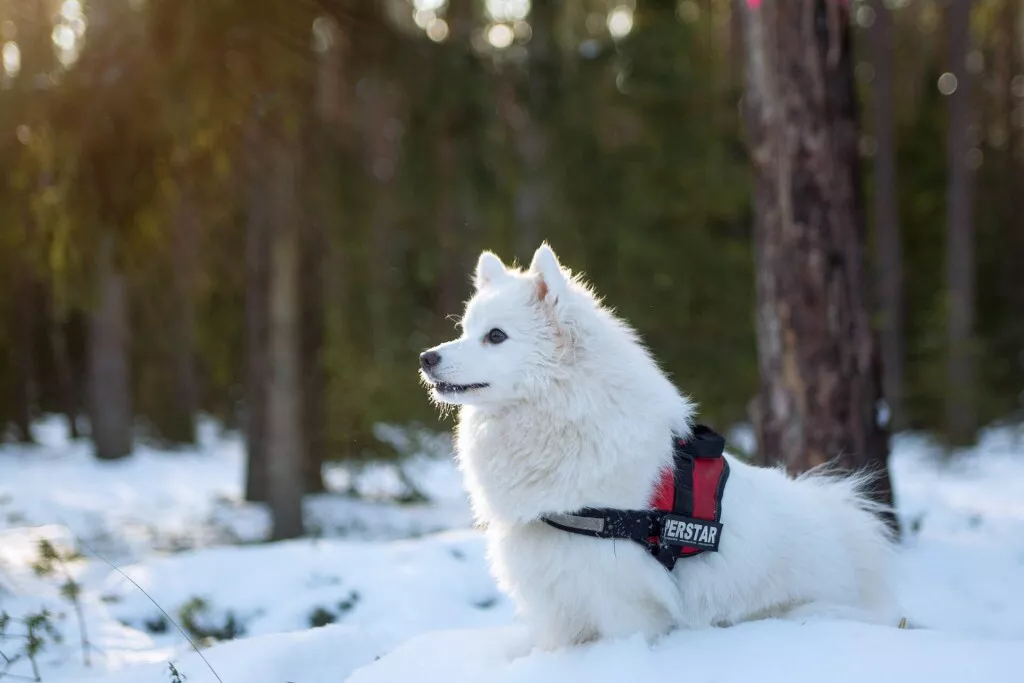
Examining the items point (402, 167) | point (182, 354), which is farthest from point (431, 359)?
point (182, 354)

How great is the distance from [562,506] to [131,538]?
8.48 meters

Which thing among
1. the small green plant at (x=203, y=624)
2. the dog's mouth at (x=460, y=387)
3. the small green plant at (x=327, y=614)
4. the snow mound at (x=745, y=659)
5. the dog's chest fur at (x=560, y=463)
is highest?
the dog's mouth at (x=460, y=387)

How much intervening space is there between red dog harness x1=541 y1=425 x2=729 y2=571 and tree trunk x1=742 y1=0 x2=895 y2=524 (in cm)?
251

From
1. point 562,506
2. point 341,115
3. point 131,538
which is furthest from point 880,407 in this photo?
point 131,538

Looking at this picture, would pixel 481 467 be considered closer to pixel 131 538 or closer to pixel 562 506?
pixel 562 506

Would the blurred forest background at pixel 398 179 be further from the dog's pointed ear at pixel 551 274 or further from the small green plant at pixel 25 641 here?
the dog's pointed ear at pixel 551 274

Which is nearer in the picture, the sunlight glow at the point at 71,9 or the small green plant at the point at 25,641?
the small green plant at the point at 25,641

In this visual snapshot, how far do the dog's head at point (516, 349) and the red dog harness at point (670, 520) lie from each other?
1.80 ft

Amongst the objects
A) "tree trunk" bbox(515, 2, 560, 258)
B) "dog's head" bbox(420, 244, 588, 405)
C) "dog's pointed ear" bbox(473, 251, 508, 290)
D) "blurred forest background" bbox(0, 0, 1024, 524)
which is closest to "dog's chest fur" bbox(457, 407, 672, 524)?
"dog's head" bbox(420, 244, 588, 405)

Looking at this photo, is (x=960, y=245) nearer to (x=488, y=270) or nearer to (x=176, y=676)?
(x=488, y=270)

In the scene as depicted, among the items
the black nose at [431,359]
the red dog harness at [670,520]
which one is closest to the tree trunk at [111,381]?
the black nose at [431,359]

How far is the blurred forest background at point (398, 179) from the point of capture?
288 inches

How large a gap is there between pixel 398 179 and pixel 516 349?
5.82m

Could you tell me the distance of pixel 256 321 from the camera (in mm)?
10617
